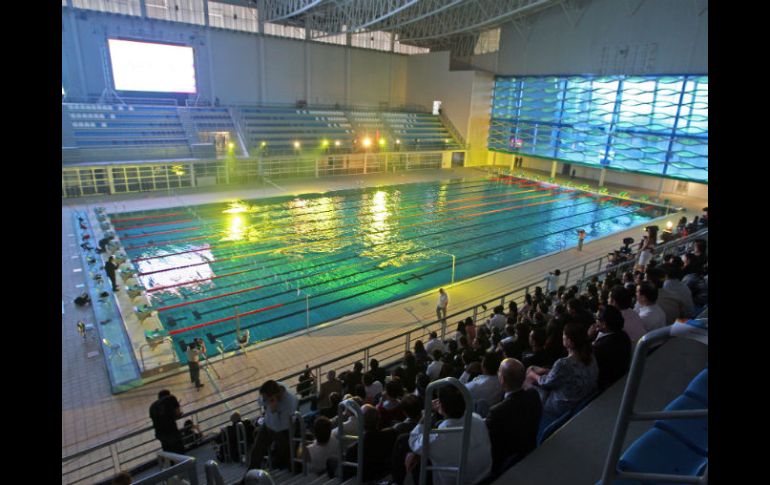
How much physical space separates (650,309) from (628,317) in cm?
53

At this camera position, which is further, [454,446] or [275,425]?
[275,425]

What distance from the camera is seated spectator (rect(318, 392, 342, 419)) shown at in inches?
192

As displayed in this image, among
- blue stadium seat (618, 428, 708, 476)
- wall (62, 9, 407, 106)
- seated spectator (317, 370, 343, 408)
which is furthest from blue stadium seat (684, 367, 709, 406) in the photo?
wall (62, 9, 407, 106)

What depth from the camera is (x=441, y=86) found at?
31.6 metres

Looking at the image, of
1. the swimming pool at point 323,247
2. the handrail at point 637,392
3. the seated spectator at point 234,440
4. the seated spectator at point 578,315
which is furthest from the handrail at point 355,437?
the swimming pool at point 323,247

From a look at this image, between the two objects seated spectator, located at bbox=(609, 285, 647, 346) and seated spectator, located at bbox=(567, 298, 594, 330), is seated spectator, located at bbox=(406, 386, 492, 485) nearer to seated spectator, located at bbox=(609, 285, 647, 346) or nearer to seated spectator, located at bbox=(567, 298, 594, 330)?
seated spectator, located at bbox=(567, 298, 594, 330)

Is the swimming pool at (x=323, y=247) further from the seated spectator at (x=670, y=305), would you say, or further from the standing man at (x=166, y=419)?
the seated spectator at (x=670, y=305)

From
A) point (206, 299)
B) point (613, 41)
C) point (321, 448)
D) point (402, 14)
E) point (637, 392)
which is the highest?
point (402, 14)

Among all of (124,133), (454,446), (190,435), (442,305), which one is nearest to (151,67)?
(124,133)

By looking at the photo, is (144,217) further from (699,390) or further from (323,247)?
(699,390)

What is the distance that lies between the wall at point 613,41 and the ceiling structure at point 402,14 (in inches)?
41.3

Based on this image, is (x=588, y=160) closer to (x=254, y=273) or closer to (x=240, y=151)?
(x=240, y=151)

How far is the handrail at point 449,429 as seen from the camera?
82.0 inches
